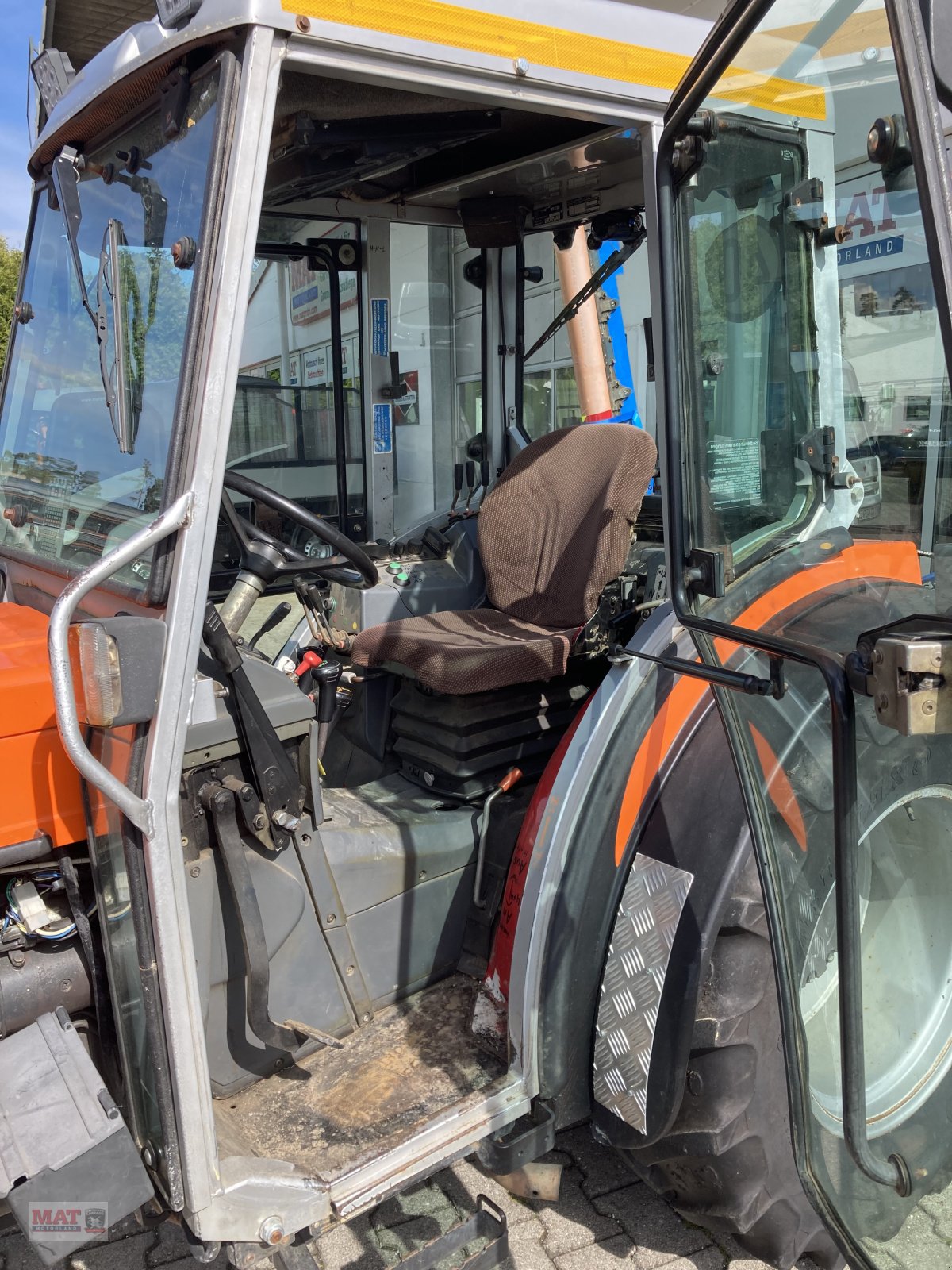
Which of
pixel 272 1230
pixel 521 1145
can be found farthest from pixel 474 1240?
pixel 272 1230

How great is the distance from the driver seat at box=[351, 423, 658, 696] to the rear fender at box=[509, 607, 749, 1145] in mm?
516

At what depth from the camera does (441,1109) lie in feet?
5.76

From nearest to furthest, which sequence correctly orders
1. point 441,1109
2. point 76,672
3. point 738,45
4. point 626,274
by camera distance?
1. point 738,45
2. point 76,672
3. point 441,1109
4. point 626,274

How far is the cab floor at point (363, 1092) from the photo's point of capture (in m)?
1.66

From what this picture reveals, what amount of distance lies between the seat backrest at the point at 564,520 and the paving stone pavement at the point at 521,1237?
137 centimetres

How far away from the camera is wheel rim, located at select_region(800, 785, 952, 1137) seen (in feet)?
4.11

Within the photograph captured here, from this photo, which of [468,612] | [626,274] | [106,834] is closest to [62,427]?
[106,834]

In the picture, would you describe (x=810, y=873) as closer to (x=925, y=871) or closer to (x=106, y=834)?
(x=925, y=871)

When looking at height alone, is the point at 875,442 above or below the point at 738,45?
below

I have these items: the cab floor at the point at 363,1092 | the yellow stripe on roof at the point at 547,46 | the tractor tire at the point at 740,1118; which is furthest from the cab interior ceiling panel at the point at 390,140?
the cab floor at the point at 363,1092

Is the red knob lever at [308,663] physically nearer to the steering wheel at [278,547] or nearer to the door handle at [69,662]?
the steering wheel at [278,547]

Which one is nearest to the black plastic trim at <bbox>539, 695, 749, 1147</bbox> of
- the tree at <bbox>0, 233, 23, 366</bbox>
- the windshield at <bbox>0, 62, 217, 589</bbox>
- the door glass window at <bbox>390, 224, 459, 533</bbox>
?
the windshield at <bbox>0, 62, 217, 589</bbox>

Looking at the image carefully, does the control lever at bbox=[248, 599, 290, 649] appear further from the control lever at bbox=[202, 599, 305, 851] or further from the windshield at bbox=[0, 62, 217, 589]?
the control lever at bbox=[202, 599, 305, 851]

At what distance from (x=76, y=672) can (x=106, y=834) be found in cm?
25
